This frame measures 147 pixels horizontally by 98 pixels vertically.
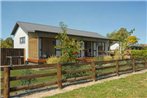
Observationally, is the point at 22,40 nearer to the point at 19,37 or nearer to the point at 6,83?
the point at 19,37

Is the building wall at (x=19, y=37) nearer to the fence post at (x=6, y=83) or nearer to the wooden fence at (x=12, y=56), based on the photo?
the wooden fence at (x=12, y=56)

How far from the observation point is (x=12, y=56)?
24.0 metres

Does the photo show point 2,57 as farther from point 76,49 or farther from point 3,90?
point 3,90

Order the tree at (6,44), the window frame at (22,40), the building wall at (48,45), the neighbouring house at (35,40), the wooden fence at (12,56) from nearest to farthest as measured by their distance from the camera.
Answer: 1. the neighbouring house at (35,40)
2. the wooden fence at (12,56)
3. the building wall at (48,45)
4. the window frame at (22,40)
5. the tree at (6,44)

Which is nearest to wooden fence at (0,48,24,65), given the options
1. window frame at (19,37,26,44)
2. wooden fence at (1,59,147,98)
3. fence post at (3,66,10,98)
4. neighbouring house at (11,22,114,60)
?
neighbouring house at (11,22,114,60)

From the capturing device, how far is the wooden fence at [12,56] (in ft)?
77.0

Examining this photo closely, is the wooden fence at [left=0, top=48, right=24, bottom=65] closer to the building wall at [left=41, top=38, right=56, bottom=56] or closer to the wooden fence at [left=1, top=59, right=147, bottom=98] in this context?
the building wall at [left=41, top=38, right=56, bottom=56]

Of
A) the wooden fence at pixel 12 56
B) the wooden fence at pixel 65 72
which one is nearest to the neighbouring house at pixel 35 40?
the wooden fence at pixel 12 56

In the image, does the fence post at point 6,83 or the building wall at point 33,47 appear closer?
the fence post at point 6,83

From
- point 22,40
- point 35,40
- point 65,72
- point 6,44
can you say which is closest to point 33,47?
point 35,40

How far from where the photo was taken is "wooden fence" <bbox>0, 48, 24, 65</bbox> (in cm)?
2347

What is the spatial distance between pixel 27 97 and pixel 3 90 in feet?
3.09

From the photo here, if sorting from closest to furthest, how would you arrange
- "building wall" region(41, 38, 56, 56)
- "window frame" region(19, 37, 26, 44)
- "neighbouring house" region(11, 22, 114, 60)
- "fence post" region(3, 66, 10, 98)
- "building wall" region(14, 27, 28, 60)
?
"fence post" region(3, 66, 10, 98), "neighbouring house" region(11, 22, 114, 60), "building wall" region(41, 38, 56, 56), "building wall" region(14, 27, 28, 60), "window frame" region(19, 37, 26, 44)

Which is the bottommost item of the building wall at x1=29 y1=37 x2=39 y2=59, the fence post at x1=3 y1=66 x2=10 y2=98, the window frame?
the fence post at x1=3 y1=66 x2=10 y2=98
